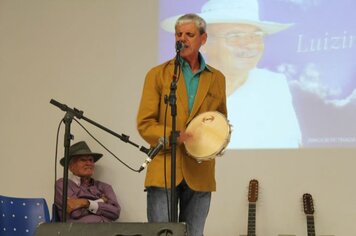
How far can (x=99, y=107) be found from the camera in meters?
4.21

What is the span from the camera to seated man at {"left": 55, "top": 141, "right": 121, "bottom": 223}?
12.0 feet

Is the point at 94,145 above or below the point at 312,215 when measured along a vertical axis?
above

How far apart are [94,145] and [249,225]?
1.47 m

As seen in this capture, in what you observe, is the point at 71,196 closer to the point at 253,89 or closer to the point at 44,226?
the point at 253,89

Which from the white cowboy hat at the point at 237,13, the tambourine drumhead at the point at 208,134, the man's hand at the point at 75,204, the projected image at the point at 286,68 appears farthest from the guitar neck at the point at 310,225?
the man's hand at the point at 75,204

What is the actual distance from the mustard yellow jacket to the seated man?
151 centimetres

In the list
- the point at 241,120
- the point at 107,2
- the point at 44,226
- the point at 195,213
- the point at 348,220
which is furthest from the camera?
the point at 107,2

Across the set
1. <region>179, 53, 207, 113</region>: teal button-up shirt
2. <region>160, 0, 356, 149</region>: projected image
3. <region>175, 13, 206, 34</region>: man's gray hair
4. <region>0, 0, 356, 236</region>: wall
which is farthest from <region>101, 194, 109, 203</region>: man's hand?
<region>175, 13, 206, 34</region>: man's gray hair

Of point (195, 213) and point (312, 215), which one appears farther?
point (312, 215)

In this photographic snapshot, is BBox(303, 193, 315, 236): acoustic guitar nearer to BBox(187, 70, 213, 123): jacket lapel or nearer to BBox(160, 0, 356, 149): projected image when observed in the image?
BBox(160, 0, 356, 149): projected image

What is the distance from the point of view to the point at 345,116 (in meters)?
3.36

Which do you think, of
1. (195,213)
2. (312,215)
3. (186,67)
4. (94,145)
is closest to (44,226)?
(195,213)

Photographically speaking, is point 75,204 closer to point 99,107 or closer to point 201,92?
point 99,107

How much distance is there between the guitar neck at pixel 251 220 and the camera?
3.38 meters
